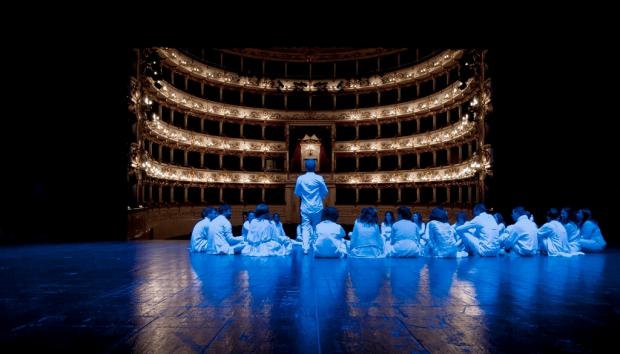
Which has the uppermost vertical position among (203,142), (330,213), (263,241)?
(203,142)

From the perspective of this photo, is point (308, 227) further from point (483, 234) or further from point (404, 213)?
point (483, 234)

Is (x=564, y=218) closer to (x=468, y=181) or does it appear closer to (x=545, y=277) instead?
(x=545, y=277)

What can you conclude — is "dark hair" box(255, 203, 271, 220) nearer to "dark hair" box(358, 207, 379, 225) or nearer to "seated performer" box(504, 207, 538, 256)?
"dark hair" box(358, 207, 379, 225)

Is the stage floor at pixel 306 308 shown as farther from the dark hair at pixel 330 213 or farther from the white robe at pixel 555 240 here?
the white robe at pixel 555 240

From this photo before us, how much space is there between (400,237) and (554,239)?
462 cm

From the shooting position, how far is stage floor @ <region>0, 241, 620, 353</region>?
370 cm

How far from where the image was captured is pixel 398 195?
119 feet

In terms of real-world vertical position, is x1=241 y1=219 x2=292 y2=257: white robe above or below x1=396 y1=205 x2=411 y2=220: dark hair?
below

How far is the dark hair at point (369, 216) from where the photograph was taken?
34.3ft

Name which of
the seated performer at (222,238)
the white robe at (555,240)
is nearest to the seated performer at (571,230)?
the white robe at (555,240)

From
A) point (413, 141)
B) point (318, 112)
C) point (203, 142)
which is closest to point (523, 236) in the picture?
point (413, 141)

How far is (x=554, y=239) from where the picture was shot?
38.7 feet

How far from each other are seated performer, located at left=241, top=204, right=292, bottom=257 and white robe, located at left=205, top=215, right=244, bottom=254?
449 millimetres

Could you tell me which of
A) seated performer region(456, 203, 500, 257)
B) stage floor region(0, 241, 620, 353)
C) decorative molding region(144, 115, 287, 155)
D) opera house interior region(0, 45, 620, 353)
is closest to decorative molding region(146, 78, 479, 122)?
opera house interior region(0, 45, 620, 353)
